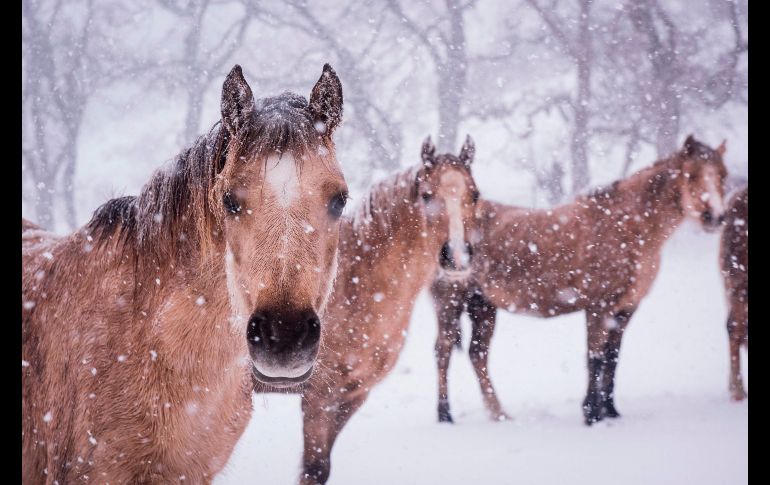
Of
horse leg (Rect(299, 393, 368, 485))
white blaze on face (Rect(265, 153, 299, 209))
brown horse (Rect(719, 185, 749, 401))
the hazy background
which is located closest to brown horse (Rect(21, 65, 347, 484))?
white blaze on face (Rect(265, 153, 299, 209))

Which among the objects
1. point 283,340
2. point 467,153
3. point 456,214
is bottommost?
point 283,340

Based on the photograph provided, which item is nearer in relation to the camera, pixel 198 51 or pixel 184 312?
pixel 184 312

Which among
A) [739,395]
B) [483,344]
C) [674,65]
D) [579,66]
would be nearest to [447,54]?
[579,66]

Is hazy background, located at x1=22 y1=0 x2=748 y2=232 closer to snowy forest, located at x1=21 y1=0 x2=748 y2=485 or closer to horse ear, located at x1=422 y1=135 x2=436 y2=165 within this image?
snowy forest, located at x1=21 y1=0 x2=748 y2=485

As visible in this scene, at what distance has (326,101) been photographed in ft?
3.89

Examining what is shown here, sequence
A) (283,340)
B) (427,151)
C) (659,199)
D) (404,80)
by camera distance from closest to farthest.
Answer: (283,340), (427,151), (659,199), (404,80)

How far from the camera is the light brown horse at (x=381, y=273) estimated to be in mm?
2025

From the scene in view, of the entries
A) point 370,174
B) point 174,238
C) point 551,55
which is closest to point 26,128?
point 370,174

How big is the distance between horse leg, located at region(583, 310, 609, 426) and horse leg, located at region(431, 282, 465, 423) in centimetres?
83

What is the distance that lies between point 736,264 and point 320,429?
2847 millimetres

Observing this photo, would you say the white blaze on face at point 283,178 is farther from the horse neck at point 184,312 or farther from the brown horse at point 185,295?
the horse neck at point 184,312

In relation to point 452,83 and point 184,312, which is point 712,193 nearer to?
point 452,83

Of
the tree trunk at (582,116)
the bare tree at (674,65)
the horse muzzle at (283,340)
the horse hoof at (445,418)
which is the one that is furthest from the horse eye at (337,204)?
the bare tree at (674,65)
